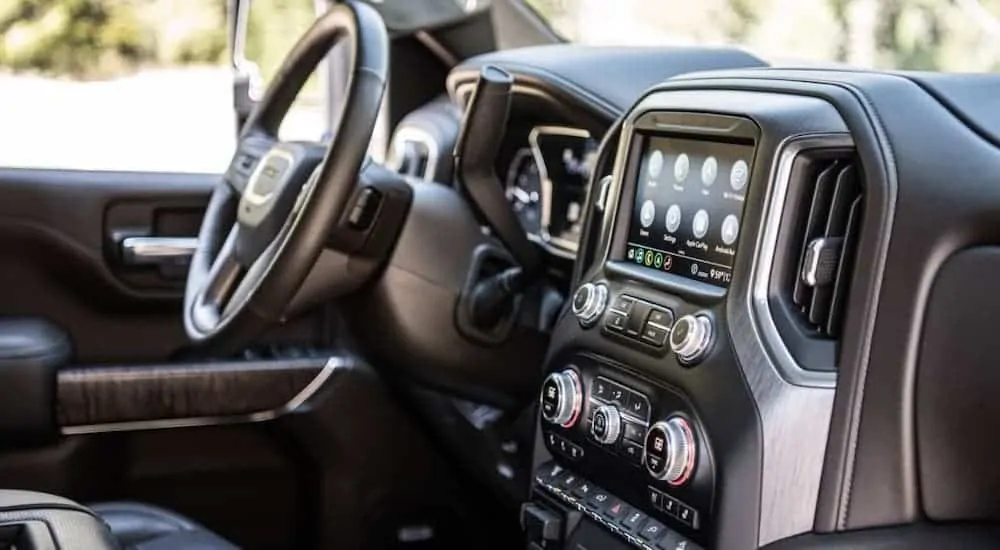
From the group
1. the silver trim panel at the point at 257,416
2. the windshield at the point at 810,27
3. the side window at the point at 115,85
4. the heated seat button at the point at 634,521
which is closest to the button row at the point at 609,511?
the heated seat button at the point at 634,521

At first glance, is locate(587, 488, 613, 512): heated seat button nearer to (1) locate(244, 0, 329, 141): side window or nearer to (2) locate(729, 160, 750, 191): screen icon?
(2) locate(729, 160, 750, 191): screen icon

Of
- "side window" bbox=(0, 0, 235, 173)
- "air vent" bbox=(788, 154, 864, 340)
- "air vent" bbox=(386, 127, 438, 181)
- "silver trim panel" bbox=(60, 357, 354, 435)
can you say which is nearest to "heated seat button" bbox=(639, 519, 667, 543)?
"air vent" bbox=(788, 154, 864, 340)

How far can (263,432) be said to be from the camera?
2.14 meters

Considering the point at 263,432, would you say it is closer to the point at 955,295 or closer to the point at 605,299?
the point at 605,299

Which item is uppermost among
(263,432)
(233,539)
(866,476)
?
(866,476)

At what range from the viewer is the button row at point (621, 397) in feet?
3.69

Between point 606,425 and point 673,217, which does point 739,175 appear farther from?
point 606,425

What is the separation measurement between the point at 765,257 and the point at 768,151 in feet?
0.28

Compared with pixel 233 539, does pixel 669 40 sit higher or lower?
higher

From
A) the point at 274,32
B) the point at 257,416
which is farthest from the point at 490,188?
the point at 274,32

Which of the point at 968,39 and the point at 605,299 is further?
the point at 968,39

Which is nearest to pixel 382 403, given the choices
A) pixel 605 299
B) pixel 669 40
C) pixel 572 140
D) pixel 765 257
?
pixel 572 140

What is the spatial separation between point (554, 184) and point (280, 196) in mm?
465

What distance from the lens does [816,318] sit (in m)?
1.02
